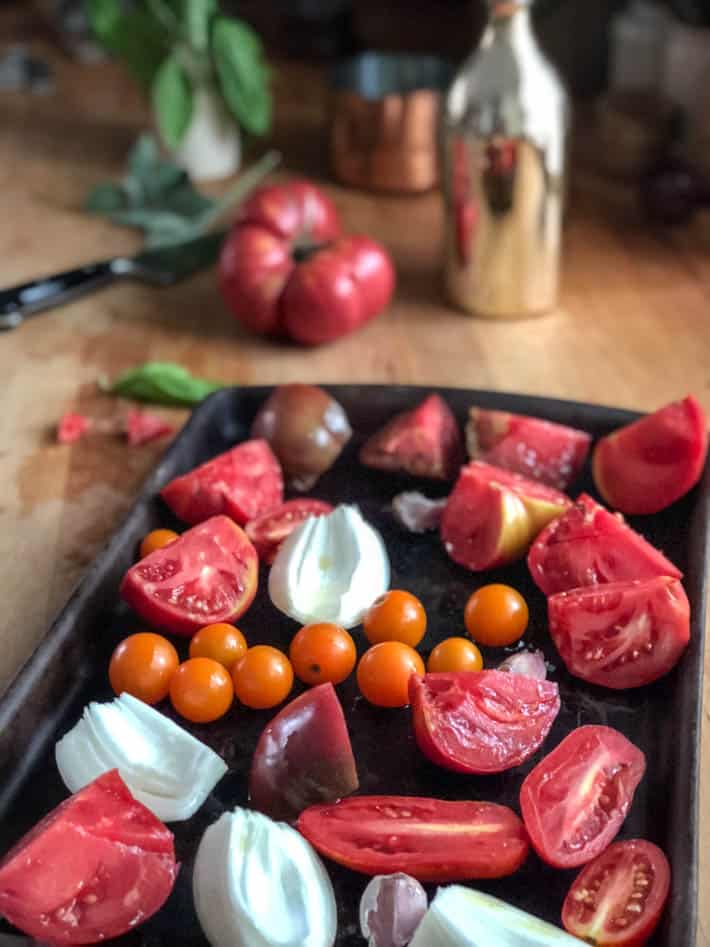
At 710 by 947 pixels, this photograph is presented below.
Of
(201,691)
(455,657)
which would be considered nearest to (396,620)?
(455,657)

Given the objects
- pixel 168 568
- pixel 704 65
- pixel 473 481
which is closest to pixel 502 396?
pixel 473 481

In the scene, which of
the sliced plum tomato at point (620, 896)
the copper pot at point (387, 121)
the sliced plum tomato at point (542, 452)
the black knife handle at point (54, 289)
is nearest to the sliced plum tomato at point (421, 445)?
the sliced plum tomato at point (542, 452)

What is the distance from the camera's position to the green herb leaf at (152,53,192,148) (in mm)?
1868

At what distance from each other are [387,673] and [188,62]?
54.2 inches

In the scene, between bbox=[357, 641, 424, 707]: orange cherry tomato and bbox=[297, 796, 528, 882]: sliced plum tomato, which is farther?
bbox=[357, 641, 424, 707]: orange cherry tomato

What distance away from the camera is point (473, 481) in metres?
1.05

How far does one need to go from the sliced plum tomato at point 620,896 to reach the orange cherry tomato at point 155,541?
459 mm

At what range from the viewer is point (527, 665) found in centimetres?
89

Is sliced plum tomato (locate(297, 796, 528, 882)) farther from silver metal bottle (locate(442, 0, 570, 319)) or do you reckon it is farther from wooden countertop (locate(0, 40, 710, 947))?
silver metal bottle (locate(442, 0, 570, 319))

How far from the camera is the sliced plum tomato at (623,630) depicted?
861 millimetres

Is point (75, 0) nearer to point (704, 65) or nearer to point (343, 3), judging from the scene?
point (343, 3)

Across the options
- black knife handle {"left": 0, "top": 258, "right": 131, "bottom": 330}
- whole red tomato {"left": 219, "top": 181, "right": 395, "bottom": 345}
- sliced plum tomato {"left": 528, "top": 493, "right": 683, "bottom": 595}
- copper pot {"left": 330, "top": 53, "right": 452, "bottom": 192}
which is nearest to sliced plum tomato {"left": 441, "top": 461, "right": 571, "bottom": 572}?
sliced plum tomato {"left": 528, "top": 493, "right": 683, "bottom": 595}

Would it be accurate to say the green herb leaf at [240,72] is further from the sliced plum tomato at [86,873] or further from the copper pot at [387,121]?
the sliced plum tomato at [86,873]

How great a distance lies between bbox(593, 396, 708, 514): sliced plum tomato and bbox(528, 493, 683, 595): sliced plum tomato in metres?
0.10
